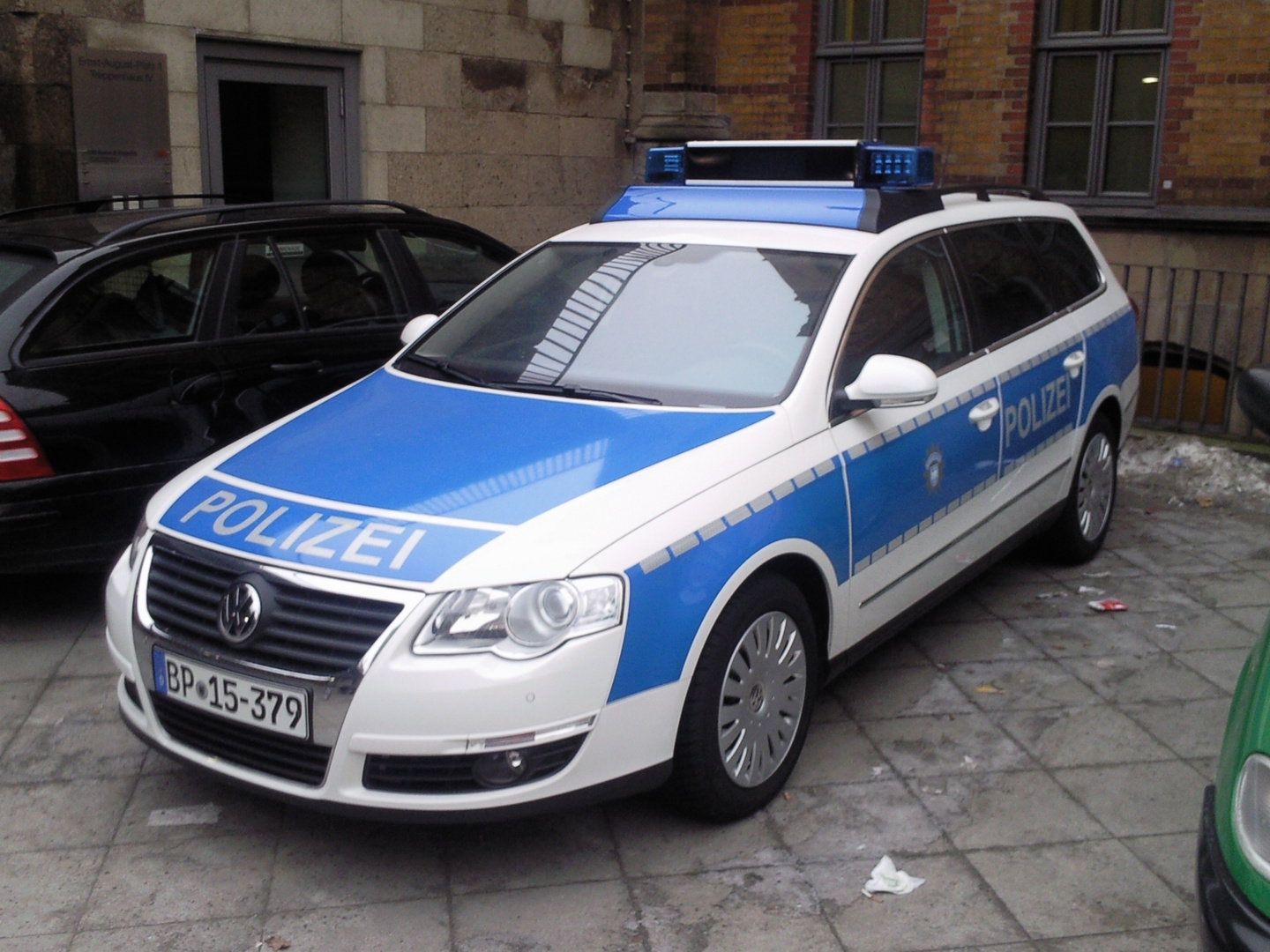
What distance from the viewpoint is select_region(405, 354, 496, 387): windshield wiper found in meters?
4.50

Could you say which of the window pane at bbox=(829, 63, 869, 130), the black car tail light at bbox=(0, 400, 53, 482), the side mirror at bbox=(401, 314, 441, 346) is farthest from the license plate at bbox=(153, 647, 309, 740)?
the window pane at bbox=(829, 63, 869, 130)

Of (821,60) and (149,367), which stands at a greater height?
(821,60)

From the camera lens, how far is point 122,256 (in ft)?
17.6

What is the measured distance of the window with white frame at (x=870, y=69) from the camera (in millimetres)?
11383

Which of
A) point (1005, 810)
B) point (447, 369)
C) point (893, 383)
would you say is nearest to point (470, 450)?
point (447, 369)

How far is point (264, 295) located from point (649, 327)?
216cm

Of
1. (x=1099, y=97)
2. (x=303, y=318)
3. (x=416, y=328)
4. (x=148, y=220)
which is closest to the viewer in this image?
(x=416, y=328)

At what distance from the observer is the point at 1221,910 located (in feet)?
8.06

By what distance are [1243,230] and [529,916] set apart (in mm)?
8382

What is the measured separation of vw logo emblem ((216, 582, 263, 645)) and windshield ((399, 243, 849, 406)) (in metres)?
1.29

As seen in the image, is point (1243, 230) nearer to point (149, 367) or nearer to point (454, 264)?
point (454, 264)

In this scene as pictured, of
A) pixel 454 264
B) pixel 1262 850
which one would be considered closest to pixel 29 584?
pixel 454 264

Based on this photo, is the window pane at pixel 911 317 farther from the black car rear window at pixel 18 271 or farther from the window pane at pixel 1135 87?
the window pane at pixel 1135 87

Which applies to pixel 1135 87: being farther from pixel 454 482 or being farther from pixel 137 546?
pixel 137 546
